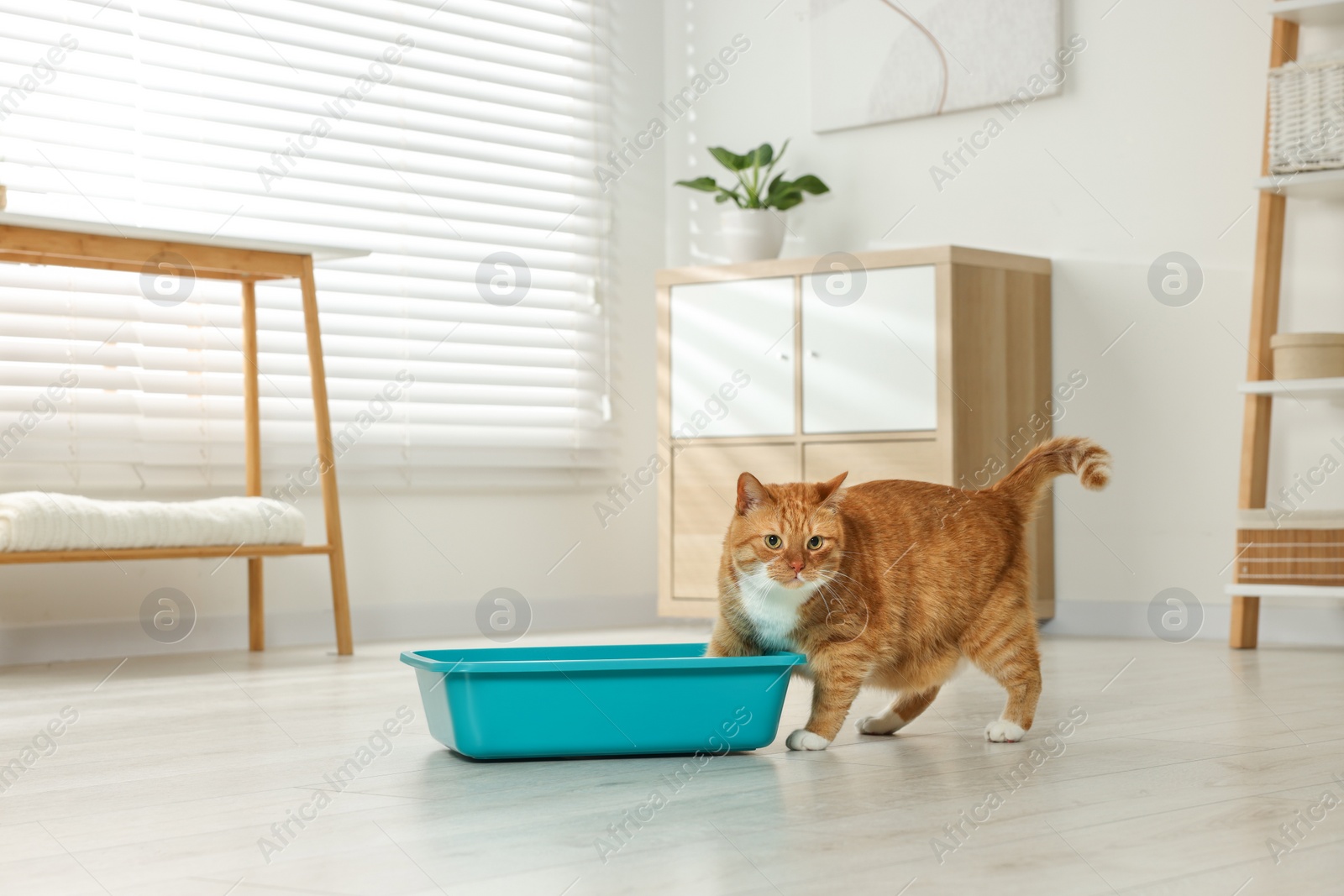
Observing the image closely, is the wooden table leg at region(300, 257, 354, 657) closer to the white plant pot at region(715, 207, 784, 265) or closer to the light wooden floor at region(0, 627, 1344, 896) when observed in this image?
the light wooden floor at region(0, 627, 1344, 896)

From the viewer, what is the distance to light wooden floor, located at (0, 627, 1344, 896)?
3.86ft

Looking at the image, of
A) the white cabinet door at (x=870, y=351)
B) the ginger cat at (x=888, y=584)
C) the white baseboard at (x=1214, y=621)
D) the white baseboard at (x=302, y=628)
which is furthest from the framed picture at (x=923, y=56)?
the ginger cat at (x=888, y=584)

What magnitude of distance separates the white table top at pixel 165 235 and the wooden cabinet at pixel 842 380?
3.80 ft

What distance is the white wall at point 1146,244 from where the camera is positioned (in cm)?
356

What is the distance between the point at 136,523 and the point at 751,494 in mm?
1632

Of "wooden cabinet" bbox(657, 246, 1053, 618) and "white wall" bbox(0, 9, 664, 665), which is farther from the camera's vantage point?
"wooden cabinet" bbox(657, 246, 1053, 618)

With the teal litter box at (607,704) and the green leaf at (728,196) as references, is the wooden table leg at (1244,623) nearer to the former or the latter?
the green leaf at (728,196)

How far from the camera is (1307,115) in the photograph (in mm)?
3248

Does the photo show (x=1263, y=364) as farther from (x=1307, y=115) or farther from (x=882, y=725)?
(x=882, y=725)

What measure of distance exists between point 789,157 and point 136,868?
3580mm

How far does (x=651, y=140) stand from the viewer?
471 centimetres

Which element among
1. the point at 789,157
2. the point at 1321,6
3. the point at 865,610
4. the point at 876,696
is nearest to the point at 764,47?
the point at 789,157

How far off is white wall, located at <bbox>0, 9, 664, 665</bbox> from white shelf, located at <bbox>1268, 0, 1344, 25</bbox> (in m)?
2.03

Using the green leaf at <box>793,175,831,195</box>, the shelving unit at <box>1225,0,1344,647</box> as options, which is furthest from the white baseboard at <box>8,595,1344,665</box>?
the green leaf at <box>793,175,831,195</box>
